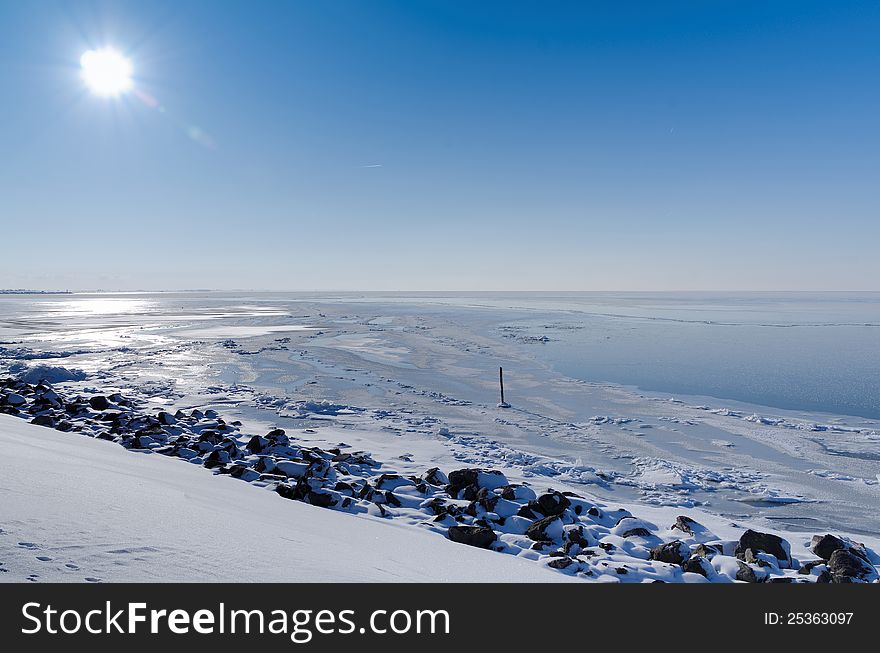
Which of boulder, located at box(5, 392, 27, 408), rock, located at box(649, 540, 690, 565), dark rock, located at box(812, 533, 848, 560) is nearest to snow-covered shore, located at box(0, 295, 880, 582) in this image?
rock, located at box(649, 540, 690, 565)

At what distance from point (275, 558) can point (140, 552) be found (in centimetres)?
84

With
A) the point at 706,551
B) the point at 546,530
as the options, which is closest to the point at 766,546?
the point at 706,551

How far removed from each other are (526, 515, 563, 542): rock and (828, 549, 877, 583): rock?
278cm

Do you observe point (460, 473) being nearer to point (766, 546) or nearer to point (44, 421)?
point (766, 546)

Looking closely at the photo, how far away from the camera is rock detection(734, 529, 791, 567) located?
17.6 ft

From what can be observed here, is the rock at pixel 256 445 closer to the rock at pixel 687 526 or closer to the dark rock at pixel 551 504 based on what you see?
the dark rock at pixel 551 504

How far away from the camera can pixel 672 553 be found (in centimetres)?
530

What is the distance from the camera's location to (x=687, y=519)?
6.27 m

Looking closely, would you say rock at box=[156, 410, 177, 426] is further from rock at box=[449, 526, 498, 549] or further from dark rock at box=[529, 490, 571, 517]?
dark rock at box=[529, 490, 571, 517]

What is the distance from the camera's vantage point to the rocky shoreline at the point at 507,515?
16.8 ft

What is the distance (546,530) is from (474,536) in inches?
35.8

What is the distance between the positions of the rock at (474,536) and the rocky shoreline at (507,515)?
12 millimetres
